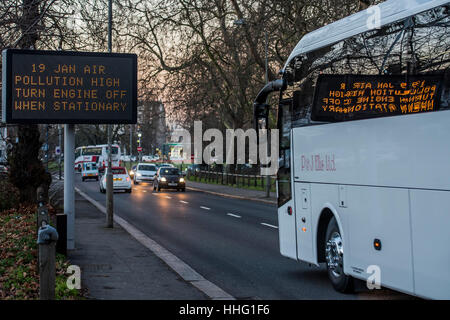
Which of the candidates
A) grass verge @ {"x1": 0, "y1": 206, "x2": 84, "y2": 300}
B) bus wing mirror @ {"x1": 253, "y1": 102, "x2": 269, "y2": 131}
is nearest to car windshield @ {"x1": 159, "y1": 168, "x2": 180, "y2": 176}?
grass verge @ {"x1": 0, "y1": 206, "x2": 84, "y2": 300}

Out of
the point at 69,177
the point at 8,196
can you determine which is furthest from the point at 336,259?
the point at 8,196

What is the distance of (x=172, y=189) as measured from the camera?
49812 millimetres

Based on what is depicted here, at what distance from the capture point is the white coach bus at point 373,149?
734 cm

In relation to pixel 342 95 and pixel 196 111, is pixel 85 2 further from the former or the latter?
pixel 196 111

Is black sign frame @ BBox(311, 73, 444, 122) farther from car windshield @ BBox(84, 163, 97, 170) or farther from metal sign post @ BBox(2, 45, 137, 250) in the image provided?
car windshield @ BBox(84, 163, 97, 170)

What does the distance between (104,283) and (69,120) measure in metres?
4.20

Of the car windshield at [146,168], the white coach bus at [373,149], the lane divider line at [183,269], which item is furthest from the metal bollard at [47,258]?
the car windshield at [146,168]

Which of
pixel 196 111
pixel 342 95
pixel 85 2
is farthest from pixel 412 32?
pixel 196 111

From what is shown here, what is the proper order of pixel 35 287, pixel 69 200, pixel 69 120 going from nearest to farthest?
pixel 35 287 → pixel 69 120 → pixel 69 200

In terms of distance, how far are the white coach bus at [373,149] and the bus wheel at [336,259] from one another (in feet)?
0.05

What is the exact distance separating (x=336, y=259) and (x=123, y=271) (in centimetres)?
343

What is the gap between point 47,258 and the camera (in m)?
6.95

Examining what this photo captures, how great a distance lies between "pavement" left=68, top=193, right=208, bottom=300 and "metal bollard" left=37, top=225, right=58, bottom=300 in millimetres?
1759

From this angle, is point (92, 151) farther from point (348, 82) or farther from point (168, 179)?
point (348, 82)
